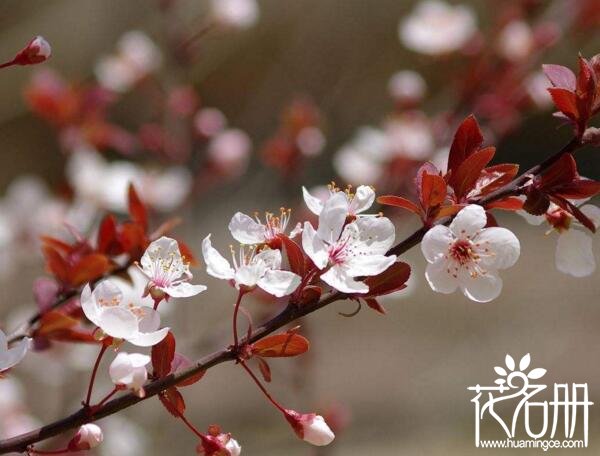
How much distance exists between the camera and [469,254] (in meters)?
0.51

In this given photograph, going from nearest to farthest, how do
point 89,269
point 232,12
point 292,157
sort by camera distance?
point 89,269
point 292,157
point 232,12

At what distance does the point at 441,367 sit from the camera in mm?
3207

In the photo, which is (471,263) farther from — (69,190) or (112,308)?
(69,190)

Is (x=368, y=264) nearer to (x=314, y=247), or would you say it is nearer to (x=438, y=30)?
(x=314, y=247)

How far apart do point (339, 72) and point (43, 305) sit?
2.43m

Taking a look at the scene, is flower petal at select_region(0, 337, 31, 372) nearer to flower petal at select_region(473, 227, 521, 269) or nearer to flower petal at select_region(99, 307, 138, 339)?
flower petal at select_region(99, 307, 138, 339)

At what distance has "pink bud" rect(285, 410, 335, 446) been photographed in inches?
20.3

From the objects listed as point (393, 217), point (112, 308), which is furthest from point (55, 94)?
point (112, 308)

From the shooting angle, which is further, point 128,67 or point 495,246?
point 128,67

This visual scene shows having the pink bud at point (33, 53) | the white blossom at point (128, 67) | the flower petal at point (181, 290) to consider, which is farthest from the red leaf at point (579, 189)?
the white blossom at point (128, 67)

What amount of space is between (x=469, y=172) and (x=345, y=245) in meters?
0.08

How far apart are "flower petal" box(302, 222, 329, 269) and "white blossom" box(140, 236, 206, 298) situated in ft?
0.24

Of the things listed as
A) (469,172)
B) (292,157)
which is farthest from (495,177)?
(292,157)

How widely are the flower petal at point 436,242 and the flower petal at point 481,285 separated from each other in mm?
24
